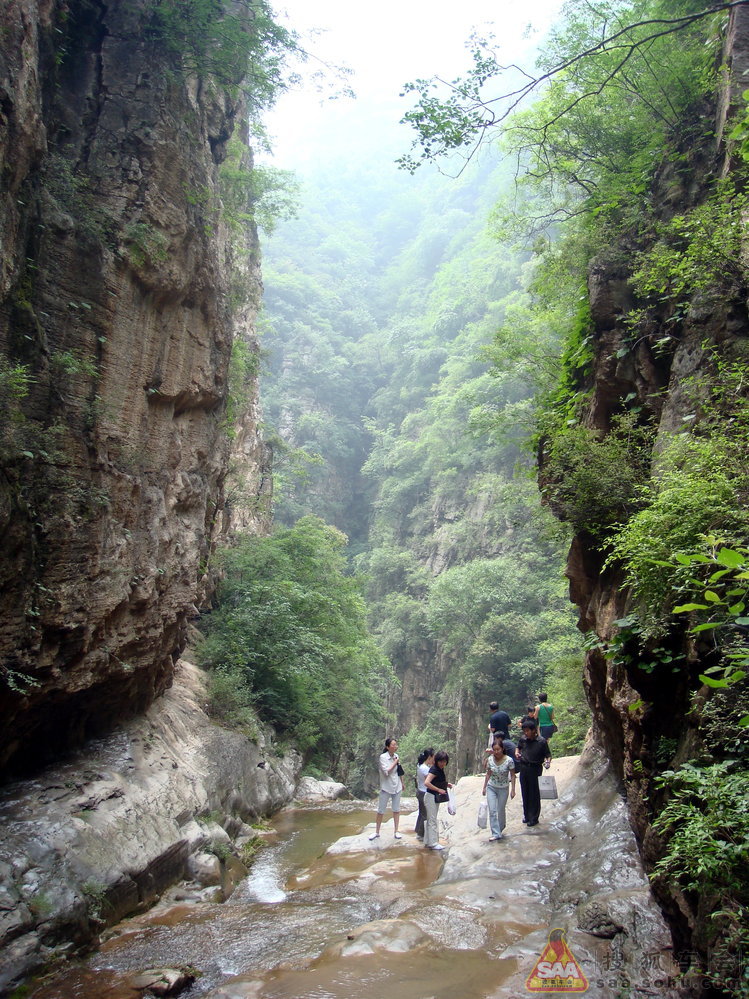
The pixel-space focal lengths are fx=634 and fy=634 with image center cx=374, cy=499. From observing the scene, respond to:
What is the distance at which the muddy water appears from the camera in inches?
189

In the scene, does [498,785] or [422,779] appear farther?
[422,779]

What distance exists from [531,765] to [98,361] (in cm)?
763

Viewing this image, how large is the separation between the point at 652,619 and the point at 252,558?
48.7ft

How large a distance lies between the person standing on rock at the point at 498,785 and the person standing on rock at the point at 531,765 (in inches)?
8.2

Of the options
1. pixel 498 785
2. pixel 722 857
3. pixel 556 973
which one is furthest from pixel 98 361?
pixel 722 857

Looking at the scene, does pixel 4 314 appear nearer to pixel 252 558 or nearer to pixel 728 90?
pixel 728 90

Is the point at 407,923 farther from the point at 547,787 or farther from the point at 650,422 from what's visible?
the point at 650,422

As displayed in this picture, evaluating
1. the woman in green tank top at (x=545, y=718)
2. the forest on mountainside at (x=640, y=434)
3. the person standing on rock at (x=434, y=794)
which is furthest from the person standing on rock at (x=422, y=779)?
the forest on mountainside at (x=640, y=434)

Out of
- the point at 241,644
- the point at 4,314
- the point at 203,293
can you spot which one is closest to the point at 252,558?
the point at 241,644

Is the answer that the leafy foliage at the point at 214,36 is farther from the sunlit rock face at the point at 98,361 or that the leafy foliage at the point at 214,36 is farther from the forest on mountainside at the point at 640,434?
the forest on mountainside at the point at 640,434

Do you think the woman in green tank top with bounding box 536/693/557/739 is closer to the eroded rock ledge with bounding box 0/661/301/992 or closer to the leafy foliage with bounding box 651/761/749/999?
the eroded rock ledge with bounding box 0/661/301/992

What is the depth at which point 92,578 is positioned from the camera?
7.49 meters

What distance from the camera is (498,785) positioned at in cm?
805

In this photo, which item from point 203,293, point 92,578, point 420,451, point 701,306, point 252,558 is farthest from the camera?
point 420,451
